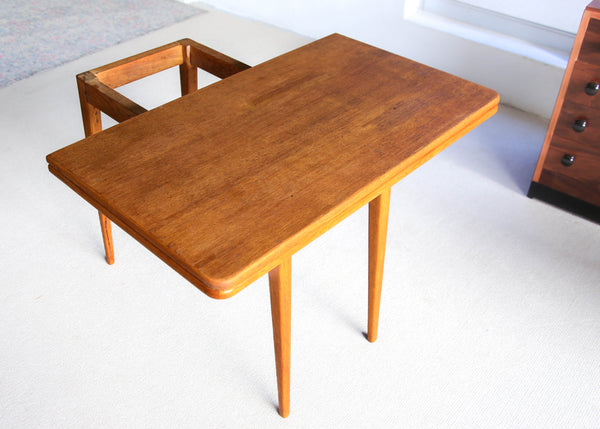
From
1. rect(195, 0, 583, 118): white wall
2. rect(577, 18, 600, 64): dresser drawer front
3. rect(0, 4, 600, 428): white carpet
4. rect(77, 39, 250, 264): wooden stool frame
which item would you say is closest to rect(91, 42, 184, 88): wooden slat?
rect(77, 39, 250, 264): wooden stool frame

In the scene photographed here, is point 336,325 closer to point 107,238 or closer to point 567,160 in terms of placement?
point 107,238

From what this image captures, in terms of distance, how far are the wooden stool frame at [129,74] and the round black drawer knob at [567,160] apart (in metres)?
1.13

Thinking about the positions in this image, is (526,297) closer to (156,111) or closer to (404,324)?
(404,324)

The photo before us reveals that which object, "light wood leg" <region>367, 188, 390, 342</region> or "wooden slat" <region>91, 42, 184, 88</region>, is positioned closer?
"light wood leg" <region>367, 188, 390, 342</region>

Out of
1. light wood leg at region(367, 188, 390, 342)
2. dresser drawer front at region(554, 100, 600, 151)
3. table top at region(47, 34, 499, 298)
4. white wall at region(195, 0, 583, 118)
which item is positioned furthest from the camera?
white wall at region(195, 0, 583, 118)

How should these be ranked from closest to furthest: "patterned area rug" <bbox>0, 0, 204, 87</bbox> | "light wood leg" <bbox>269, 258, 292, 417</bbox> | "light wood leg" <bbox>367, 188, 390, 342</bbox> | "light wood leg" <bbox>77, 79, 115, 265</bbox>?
"light wood leg" <bbox>269, 258, 292, 417</bbox>, "light wood leg" <bbox>367, 188, 390, 342</bbox>, "light wood leg" <bbox>77, 79, 115, 265</bbox>, "patterned area rug" <bbox>0, 0, 204, 87</bbox>

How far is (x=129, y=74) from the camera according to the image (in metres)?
1.68

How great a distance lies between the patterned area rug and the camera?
3.22 m

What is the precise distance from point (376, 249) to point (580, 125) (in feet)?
3.10

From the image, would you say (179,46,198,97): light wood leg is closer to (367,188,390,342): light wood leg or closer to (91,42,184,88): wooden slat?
(91,42,184,88): wooden slat

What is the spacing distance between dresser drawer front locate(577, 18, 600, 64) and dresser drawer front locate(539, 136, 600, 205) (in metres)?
0.29

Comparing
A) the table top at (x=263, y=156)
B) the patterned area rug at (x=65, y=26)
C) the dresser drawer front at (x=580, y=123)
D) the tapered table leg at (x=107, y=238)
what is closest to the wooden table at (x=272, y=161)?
the table top at (x=263, y=156)

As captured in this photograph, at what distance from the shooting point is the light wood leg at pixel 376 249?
54.6 inches

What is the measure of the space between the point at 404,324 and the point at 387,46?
73.1 inches
